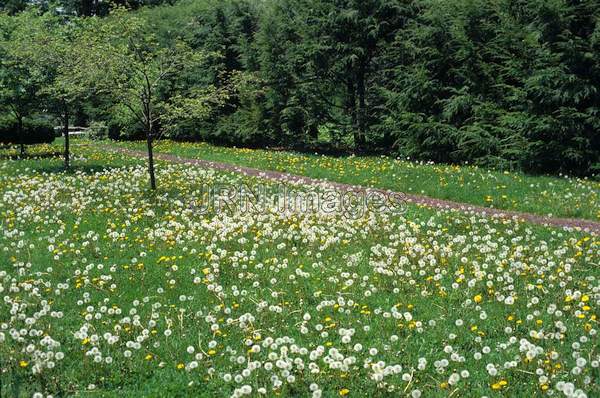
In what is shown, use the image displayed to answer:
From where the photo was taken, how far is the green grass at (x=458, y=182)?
11.4 m

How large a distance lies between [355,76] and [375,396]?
16.7 m

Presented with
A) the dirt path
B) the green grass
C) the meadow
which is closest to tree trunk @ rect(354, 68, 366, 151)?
the green grass

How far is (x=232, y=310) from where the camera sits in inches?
258

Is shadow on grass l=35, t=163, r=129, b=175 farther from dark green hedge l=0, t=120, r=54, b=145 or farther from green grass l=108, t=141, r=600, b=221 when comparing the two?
dark green hedge l=0, t=120, r=54, b=145

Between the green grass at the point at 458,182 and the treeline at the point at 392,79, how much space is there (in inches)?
44.7

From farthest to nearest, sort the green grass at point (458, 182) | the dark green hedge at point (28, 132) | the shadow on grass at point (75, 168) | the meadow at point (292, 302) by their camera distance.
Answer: the dark green hedge at point (28, 132), the shadow on grass at point (75, 168), the green grass at point (458, 182), the meadow at point (292, 302)

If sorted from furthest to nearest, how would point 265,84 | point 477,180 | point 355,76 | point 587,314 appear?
point 265,84, point 355,76, point 477,180, point 587,314

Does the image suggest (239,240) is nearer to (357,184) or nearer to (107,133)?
(357,184)

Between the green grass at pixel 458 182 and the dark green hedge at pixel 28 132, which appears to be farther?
the dark green hedge at pixel 28 132

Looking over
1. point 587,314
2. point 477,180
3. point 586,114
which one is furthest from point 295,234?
point 586,114

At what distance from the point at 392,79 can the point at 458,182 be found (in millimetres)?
7241

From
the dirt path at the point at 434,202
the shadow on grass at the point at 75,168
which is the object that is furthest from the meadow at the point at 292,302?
the shadow on grass at the point at 75,168

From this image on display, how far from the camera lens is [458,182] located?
13375 millimetres

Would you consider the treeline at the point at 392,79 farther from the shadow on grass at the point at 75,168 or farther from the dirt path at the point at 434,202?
the dirt path at the point at 434,202
